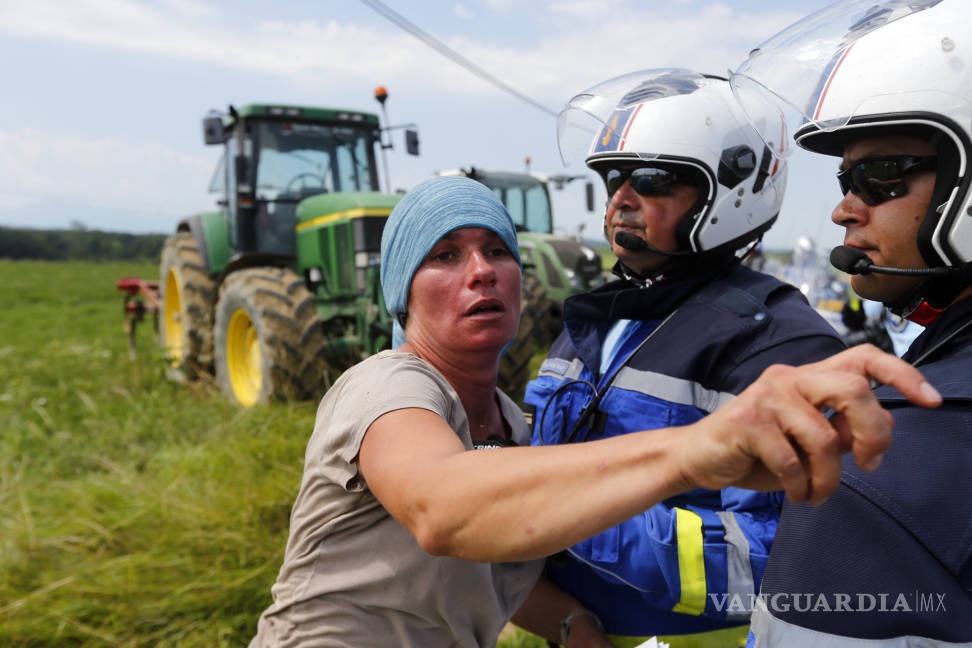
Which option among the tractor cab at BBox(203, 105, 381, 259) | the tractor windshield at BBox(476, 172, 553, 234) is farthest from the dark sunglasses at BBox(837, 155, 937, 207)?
the tractor windshield at BBox(476, 172, 553, 234)

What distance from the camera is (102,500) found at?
4.00 metres

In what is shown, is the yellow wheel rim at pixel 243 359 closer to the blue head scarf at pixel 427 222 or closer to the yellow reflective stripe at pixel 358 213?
the yellow reflective stripe at pixel 358 213

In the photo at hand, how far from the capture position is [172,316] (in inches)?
388

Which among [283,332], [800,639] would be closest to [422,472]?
[800,639]

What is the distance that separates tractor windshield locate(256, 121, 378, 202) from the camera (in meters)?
7.36

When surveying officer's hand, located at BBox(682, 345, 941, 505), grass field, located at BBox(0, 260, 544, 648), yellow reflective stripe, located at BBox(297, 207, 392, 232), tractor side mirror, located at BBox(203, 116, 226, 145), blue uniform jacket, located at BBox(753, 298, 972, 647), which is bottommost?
grass field, located at BBox(0, 260, 544, 648)

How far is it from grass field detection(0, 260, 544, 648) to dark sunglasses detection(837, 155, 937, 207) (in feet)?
8.74

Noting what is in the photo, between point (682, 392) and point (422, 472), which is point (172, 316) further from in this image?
point (422, 472)

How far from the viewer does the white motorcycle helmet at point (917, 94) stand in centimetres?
125

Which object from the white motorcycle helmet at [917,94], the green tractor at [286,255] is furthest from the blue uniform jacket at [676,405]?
the green tractor at [286,255]

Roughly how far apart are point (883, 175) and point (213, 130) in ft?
22.6

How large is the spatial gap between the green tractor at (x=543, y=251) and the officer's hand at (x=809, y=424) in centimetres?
654

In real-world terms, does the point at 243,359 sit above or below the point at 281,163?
below

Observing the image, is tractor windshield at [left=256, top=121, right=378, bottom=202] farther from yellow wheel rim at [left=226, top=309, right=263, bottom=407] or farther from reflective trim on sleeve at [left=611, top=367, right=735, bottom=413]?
reflective trim on sleeve at [left=611, top=367, right=735, bottom=413]
